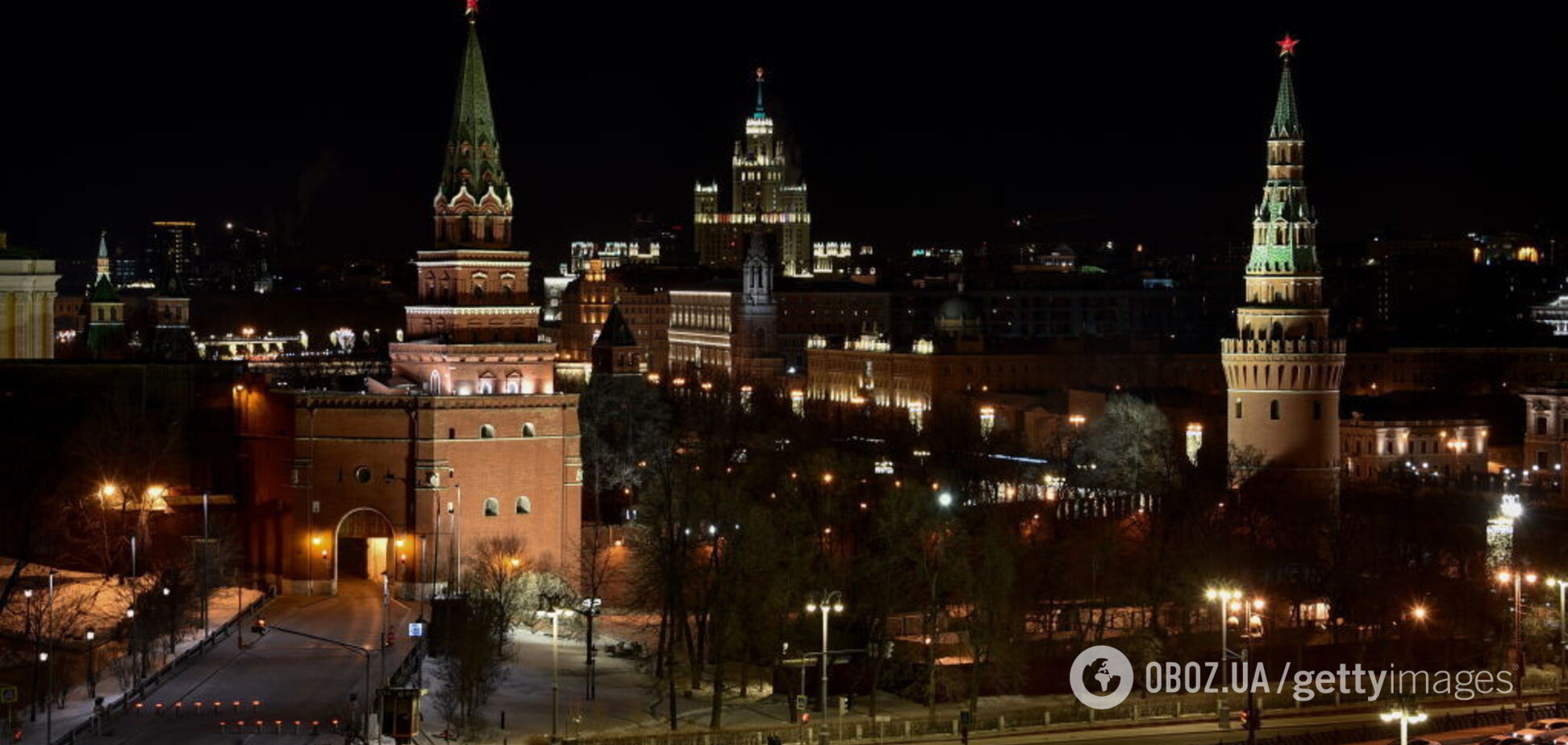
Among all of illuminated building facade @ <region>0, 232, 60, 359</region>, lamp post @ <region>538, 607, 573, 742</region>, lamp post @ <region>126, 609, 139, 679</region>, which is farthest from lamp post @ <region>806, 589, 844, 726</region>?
illuminated building facade @ <region>0, 232, 60, 359</region>

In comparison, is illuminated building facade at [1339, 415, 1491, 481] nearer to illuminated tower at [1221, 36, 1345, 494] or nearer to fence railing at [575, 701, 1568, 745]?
illuminated tower at [1221, 36, 1345, 494]

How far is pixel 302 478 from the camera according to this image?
87.8 meters

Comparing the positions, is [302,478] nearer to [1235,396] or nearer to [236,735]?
[236,735]

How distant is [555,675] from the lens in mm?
65250

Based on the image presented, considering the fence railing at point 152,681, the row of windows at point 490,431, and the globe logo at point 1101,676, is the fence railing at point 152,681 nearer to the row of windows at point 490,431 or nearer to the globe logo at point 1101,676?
the row of windows at point 490,431

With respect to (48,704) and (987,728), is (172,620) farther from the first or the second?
(987,728)

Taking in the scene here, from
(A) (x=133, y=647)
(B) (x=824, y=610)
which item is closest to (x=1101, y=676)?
(B) (x=824, y=610)

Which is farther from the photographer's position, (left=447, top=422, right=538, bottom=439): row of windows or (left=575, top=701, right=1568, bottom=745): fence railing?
(left=447, top=422, right=538, bottom=439): row of windows

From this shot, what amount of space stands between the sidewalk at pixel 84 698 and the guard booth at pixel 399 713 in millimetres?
10071

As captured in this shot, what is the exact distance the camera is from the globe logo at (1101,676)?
236 feet

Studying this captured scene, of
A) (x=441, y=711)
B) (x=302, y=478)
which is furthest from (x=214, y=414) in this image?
(x=441, y=711)

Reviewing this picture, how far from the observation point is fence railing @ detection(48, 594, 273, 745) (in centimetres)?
6103

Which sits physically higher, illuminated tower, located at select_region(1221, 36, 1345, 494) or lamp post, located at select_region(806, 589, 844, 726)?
illuminated tower, located at select_region(1221, 36, 1345, 494)

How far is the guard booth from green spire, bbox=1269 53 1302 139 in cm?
6730
